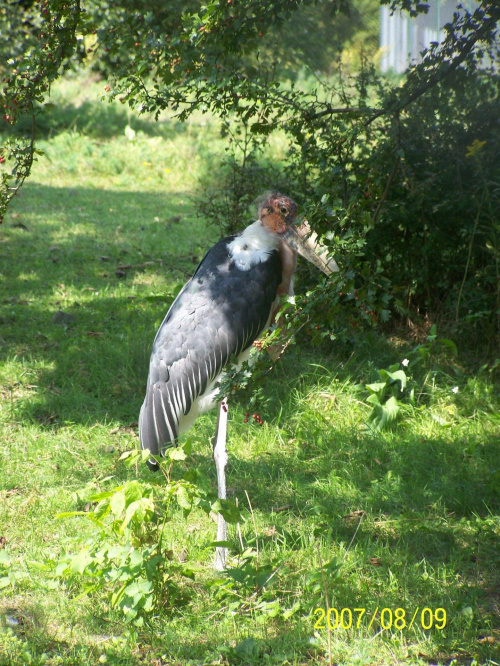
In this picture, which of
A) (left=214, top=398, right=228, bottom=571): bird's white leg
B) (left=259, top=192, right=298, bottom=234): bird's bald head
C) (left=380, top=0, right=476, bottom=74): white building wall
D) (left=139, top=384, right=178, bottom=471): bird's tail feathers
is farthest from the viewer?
(left=380, top=0, right=476, bottom=74): white building wall

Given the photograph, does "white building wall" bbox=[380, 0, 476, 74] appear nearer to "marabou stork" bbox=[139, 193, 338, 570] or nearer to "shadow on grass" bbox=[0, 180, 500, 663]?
"shadow on grass" bbox=[0, 180, 500, 663]

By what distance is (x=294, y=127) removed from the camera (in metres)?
3.27

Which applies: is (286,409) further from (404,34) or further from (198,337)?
(404,34)

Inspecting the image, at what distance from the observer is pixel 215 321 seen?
10.3ft

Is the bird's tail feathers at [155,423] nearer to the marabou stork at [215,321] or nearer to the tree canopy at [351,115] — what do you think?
the marabou stork at [215,321]

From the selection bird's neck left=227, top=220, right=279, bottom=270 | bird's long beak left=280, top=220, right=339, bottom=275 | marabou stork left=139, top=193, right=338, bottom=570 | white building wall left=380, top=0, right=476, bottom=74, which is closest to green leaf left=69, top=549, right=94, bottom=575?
marabou stork left=139, top=193, right=338, bottom=570

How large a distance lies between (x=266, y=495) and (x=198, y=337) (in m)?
0.77

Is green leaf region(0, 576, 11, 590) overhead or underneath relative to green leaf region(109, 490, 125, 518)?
underneath

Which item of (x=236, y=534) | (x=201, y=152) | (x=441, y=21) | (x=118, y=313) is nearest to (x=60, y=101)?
(x=201, y=152)

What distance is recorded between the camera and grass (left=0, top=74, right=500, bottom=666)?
2.32 m

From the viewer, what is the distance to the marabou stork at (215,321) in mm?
3133

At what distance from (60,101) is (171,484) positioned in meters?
9.69

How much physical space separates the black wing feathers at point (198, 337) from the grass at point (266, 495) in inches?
15.1

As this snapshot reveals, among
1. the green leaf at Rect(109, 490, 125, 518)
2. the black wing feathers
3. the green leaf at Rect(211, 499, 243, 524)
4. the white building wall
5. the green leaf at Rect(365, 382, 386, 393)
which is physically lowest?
the green leaf at Rect(365, 382, 386, 393)
